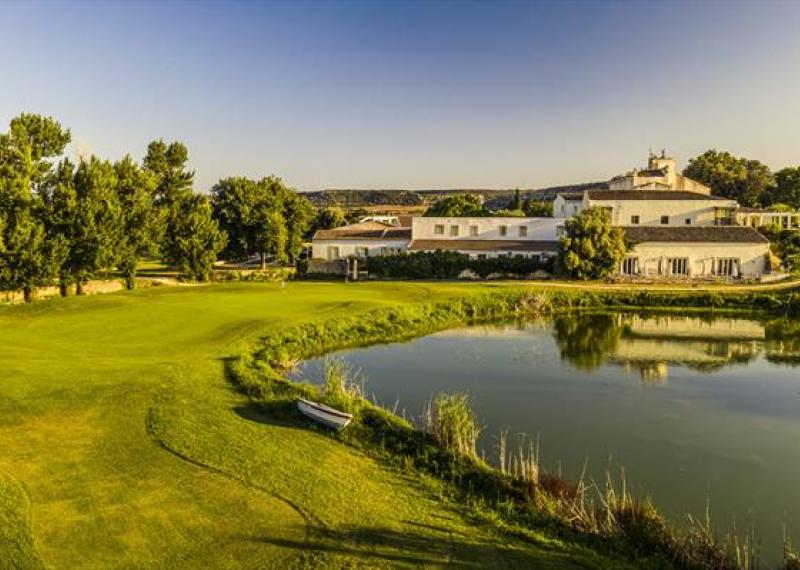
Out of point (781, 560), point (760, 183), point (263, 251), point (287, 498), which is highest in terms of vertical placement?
point (760, 183)

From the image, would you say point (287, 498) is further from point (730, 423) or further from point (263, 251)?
point (263, 251)

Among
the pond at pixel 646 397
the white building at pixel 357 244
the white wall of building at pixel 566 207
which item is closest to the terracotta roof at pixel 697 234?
the white wall of building at pixel 566 207

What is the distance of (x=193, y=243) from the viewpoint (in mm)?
54031

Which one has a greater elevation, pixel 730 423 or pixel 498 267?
pixel 498 267

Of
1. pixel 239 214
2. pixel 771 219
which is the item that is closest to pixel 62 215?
pixel 239 214

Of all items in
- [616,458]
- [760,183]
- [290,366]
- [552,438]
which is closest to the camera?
[616,458]

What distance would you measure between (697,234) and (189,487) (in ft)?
174

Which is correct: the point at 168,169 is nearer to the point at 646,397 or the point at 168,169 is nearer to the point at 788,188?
the point at 646,397

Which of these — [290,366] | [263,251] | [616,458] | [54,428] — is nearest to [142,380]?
[54,428]

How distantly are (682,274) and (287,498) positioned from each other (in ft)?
166

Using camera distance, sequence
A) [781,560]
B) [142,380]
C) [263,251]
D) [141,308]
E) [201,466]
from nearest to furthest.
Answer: [781,560]
[201,466]
[142,380]
[141,308]
[263,251]

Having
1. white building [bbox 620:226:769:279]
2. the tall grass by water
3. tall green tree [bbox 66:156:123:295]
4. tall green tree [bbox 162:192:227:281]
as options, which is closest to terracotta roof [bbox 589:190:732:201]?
white building [bbox 620:226:769:279]

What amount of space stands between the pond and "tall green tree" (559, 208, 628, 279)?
13.0 metres

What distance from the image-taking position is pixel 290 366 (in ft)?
82.6
